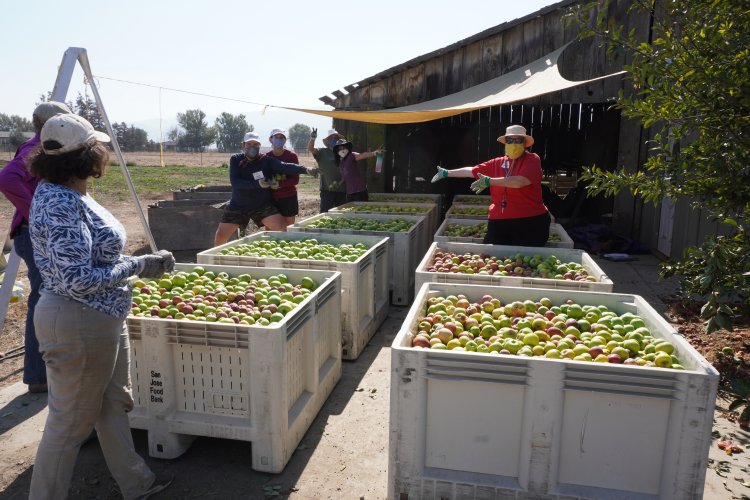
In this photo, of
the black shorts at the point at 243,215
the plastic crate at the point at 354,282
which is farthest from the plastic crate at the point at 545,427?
the black shorts at the point at 243,215

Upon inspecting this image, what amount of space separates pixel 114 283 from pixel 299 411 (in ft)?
5.08

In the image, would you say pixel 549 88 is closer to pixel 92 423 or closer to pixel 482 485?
pixel 482 485

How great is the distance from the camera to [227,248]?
18.5 ft

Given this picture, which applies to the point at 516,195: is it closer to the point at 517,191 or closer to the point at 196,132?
the point at 517,191

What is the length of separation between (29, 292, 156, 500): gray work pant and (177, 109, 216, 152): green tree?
93689 mm

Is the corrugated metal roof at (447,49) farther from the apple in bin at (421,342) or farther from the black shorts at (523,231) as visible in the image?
the apple in bin at (421,342)

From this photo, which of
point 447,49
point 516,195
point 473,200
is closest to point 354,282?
point 516,195

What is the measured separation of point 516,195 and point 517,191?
0.04m

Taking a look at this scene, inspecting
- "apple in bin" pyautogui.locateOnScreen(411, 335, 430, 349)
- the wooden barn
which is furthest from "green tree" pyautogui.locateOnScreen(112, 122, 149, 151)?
"apple in bin" pyautogui.locateOnScreen(411, 335, 430, 349)

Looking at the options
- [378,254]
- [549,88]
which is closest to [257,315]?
[378,254]

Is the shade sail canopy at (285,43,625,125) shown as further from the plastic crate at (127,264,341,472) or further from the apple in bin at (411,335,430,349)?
the apple in bin at (411,335,430,349)

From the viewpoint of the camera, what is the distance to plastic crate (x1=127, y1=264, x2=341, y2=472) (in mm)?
3324

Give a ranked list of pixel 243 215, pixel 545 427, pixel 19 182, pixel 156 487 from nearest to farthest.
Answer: pixel 545 427, pixel 156 487, pixel 19 182, pixel 243 215

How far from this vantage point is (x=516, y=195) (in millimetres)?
5641
